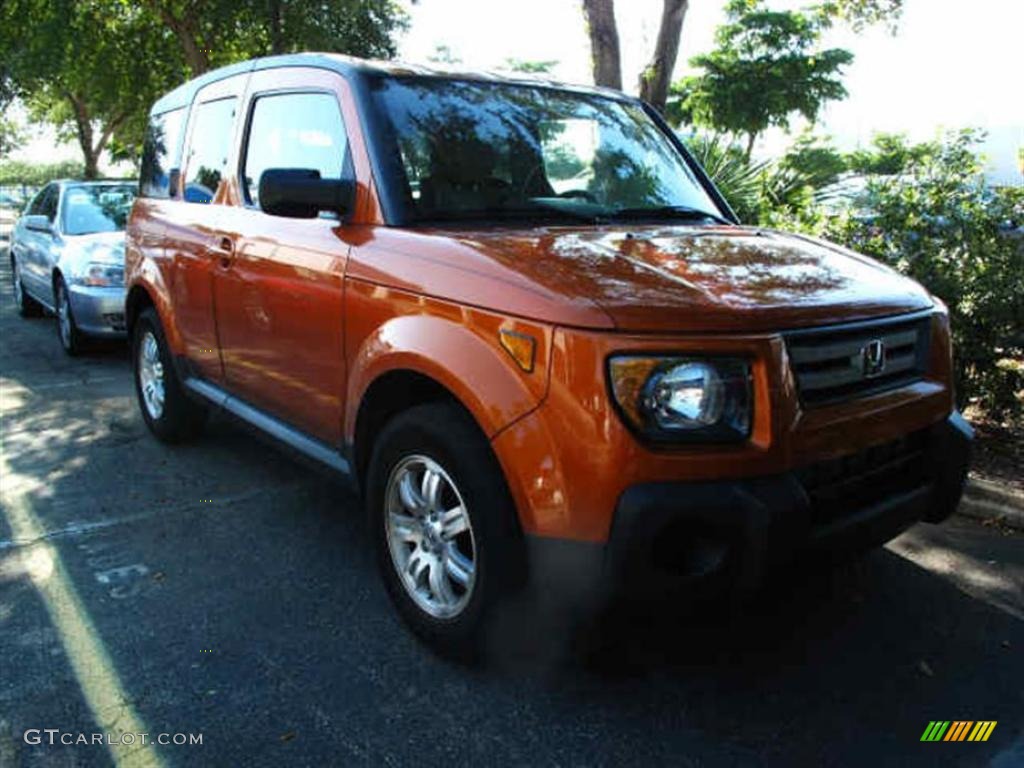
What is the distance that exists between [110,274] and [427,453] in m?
6.03

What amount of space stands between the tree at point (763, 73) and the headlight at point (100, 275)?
88.5ft

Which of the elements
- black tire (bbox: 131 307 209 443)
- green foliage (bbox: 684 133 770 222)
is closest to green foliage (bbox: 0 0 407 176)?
green foliage (bbox: 684 133 770 222)

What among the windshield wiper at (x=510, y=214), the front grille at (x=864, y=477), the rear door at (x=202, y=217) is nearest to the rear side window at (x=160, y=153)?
the rear door at (x=202, y=217)

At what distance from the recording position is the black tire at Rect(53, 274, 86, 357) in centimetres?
791

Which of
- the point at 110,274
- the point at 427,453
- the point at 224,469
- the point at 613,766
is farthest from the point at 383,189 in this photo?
the point at 110,274

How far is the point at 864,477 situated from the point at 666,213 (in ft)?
4.94

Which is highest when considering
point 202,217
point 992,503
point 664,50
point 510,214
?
point 664,50

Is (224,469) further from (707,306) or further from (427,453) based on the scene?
(707,306)

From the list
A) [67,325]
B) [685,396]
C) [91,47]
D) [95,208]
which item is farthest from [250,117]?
[91,47]

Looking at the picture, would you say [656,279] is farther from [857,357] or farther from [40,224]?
[40,224]

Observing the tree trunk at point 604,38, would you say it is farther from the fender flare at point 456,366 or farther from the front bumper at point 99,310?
the fender flare at point 456,366

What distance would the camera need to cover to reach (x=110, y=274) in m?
7.77

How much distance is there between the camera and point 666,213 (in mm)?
3719

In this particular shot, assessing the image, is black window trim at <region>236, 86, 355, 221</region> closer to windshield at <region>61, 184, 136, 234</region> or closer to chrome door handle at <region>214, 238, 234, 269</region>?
chrome door handle at <region>214, 238, 234, 269</region>
